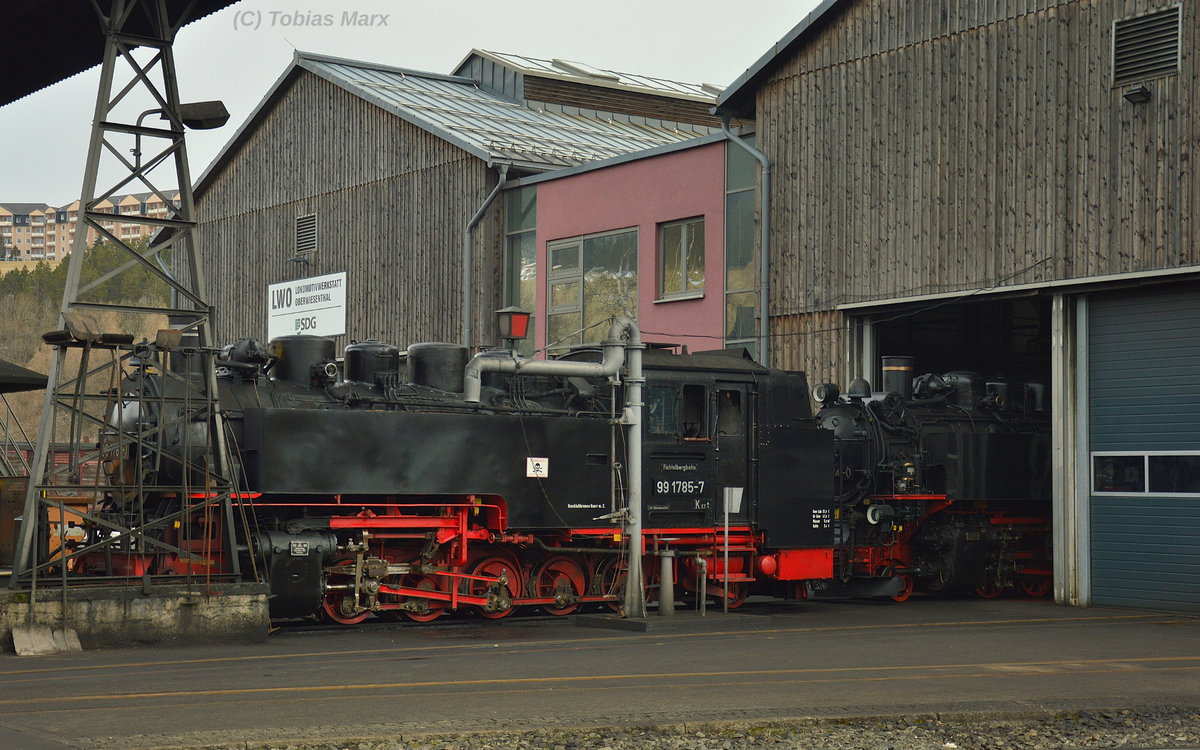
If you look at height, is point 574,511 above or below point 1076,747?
above

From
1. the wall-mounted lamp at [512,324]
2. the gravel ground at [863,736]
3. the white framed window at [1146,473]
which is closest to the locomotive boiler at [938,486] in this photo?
the white framed window at [1146,473]

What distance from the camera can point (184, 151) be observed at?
551 inches

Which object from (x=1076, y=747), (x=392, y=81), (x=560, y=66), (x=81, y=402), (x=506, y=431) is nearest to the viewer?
(x=1076, y=747)

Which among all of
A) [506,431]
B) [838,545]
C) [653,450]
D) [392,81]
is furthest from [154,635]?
[392,81]

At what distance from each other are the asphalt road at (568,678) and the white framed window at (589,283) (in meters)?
9.40

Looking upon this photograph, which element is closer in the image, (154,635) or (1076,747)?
(1076,747)

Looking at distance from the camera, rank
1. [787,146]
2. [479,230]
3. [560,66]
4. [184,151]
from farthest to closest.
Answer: [560,66]
[479,230]
[787,146]
[184,151]

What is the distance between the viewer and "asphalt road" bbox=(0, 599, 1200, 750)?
28.4ft

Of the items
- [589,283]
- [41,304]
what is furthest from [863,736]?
[41,304]

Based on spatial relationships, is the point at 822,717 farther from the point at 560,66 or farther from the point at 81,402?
the point at 560,66

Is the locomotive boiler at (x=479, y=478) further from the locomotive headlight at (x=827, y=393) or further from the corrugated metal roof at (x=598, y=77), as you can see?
the corrugated metal roof at (x=598, y=77)

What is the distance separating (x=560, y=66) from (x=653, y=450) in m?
20.8

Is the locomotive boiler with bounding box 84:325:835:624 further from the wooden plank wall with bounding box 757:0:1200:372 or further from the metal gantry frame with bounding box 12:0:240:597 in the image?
the wooden plank wall with bounding box 757:0:1200:372

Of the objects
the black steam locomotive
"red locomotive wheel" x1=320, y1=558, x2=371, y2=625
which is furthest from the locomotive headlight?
"red locomotive wheel" x1=320, y1=558, x2=371, y2=625
